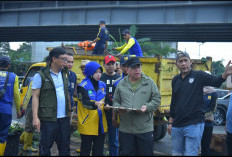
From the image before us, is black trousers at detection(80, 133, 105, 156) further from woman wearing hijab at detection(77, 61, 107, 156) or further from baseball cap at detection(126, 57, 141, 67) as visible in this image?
baseball cap at detection(126, 57, 141, 67)

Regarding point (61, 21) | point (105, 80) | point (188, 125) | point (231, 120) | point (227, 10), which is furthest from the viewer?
point (61, 21)

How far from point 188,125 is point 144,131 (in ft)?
2.47

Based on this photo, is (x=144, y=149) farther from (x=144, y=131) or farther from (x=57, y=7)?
(x=57, y=7)

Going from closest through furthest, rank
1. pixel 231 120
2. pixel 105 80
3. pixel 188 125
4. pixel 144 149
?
pixel 144 149 → pixel 188 125 → pixel 231 120 → pixel 105 80

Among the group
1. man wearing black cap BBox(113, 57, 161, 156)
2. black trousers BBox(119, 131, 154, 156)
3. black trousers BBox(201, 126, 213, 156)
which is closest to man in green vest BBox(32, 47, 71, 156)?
man wearing black cap BBox(113, 57, 161, 156)

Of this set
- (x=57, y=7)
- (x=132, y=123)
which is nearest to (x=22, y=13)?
(x=57, y=7)

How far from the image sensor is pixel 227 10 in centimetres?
1911

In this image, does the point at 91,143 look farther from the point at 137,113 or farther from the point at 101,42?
the point at 101,42

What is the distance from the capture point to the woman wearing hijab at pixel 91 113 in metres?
4.34

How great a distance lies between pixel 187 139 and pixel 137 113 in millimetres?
918

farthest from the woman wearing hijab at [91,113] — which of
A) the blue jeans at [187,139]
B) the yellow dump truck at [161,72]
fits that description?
the yellow dump truck at [161,72]

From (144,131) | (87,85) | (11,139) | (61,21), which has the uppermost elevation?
(61,21)

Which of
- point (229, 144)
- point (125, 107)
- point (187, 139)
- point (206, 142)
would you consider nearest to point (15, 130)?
point (125, 107)

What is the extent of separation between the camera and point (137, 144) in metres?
3.77
